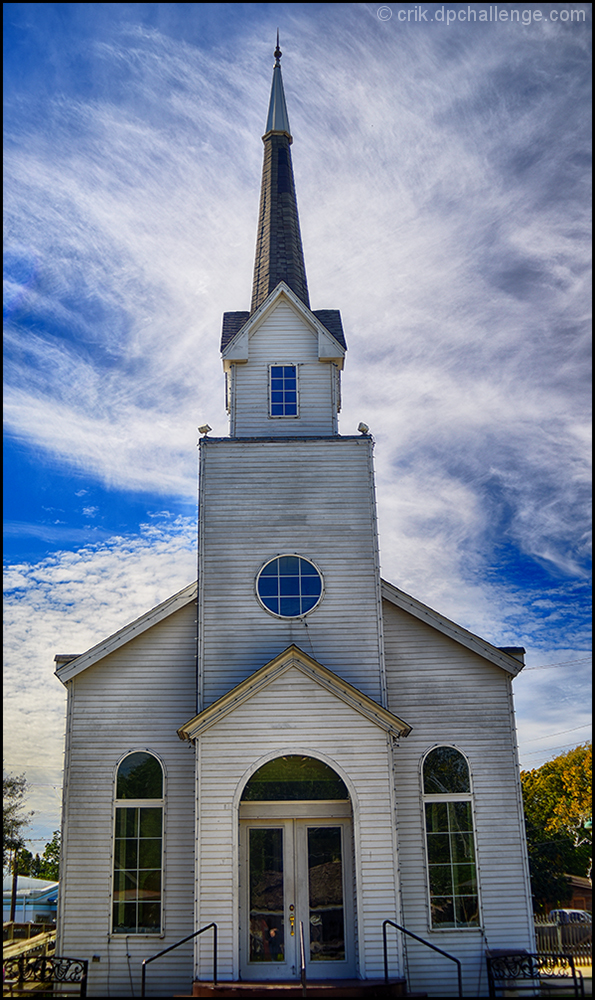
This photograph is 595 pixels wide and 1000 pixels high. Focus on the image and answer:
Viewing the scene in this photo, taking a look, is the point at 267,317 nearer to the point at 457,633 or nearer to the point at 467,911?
the point at 457,633

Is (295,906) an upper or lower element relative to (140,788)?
lower

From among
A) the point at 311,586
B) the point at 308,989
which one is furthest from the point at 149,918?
the point at 311,586

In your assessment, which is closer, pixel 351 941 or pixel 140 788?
pixel 351 941

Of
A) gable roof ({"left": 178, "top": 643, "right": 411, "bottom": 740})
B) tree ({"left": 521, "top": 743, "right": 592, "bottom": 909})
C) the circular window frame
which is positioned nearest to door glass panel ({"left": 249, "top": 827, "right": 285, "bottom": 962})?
gable roof ({"left": 178, "top": 643, "right": 411, "bottom": 740})

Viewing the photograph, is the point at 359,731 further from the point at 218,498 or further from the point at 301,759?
the point at 218,498

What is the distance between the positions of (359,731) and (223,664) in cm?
283

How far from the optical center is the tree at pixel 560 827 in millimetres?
37188

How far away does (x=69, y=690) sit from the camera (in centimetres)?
1524

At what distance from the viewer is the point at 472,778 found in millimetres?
14672

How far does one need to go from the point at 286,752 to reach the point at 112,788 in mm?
3693

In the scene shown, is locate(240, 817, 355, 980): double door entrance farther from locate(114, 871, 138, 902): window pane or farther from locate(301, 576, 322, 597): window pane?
locate(301, 576, 322, 597): window pane

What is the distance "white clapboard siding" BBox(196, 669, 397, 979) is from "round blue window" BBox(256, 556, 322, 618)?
1.69 meters

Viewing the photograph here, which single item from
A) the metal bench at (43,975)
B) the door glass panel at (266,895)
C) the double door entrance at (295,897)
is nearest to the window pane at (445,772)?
the double door entrance at (295,897)

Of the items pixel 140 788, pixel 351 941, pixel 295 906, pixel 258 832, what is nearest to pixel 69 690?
pixel 140 788
